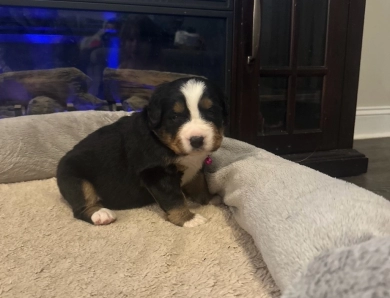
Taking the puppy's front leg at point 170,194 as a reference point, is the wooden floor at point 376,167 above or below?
below

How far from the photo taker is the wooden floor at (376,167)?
244 cm

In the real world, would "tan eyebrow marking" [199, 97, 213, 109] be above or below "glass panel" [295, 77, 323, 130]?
above

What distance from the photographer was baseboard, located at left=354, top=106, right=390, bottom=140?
356 centimetres

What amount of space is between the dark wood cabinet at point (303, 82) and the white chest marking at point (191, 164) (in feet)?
3.14

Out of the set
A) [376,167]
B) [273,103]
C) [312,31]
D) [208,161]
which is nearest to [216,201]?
[208,161]

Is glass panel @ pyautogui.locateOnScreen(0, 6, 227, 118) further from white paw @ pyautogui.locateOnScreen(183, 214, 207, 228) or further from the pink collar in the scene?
white paw @ pyautogui.locateOnScreen(183, 214, 207, 228)

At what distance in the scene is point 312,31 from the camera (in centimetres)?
257

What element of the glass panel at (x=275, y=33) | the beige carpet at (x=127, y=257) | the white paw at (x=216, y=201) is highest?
the glass panel at (x=275, y=33)

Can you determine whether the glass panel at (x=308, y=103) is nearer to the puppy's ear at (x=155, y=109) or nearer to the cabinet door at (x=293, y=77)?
the cabinet door at (x=293, y=77)

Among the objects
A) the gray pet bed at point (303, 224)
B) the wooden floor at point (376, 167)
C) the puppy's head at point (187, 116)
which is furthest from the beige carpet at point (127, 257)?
the wooden floor at point (376, 167)

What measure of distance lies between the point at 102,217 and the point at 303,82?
1725 millimetres

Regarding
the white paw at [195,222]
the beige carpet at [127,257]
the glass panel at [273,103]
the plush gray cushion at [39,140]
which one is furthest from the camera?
the glass panel at [273,103]

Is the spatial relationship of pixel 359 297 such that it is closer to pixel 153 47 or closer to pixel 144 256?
pixel 144 256

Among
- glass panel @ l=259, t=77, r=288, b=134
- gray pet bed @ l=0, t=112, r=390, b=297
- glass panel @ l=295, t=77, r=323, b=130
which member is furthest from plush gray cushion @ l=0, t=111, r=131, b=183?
glass panel @ l=295, t=77, r=323, b=130
